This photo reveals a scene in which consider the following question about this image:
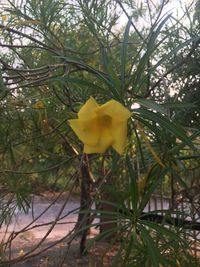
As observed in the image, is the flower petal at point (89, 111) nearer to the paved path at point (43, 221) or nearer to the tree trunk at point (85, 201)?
the tree trunk at point (85, 201)

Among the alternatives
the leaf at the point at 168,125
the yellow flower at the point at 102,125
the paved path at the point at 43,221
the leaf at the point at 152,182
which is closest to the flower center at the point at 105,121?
the yellow flower at the point at 102,125

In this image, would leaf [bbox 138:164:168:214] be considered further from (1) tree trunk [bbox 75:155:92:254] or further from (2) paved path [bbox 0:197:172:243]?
(2) paved path [bbox 0:197:172:243]

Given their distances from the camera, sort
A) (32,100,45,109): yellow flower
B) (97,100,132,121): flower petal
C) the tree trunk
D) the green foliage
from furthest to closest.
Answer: (32,100,45,109): yellow flower < the tree trunk < the green foliage < (97,100,132,121): flower petal

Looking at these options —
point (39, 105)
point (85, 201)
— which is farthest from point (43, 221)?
point (39, 105)

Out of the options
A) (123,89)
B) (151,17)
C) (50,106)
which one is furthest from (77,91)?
(123,89)

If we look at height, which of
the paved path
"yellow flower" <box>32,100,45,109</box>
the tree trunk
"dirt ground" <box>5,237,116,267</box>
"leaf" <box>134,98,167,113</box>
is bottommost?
"dirt ground" <box>5,237,116,267</box>

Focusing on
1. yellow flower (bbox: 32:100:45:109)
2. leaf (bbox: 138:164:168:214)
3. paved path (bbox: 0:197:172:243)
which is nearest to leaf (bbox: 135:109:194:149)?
leaf (bbox: 138:164:168:214)

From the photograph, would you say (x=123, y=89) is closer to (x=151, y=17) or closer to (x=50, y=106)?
(x=50, y=106)

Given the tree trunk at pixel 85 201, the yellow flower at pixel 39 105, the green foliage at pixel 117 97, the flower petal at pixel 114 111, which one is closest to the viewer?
the flower petal at pixel 114 111

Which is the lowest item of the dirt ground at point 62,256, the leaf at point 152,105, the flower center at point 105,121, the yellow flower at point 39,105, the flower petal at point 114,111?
the dirt ground at point 62,256

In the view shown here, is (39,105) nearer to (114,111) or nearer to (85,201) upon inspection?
(85,201)
